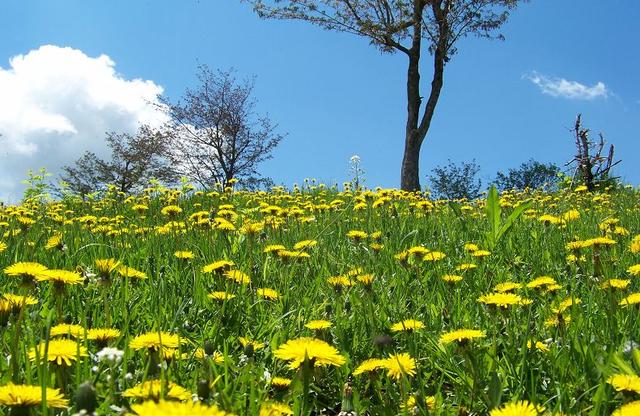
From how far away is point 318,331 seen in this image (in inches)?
60.6

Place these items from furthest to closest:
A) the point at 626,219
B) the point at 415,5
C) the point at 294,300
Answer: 1. the point at 415,5
2. the point at 626,219
3. the point at 294,300

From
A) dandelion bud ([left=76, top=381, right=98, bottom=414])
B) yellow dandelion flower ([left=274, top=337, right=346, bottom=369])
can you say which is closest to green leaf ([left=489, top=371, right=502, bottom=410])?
yellow dandelion flower ([left=274, top=337, right=346, bottom=369])

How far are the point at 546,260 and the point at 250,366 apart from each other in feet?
7.23

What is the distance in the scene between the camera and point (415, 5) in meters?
17.0

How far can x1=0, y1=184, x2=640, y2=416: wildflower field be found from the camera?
3.59ft

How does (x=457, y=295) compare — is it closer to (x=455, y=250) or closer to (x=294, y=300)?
(x=294, y=300)

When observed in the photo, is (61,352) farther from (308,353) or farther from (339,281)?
(339,281)

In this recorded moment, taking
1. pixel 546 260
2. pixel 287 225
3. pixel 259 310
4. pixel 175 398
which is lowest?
pixel 175 398

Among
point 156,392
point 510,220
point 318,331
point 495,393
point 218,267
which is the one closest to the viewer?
point 156,392

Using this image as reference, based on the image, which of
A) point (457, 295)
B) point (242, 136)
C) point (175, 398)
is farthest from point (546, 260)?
point (242, 136)

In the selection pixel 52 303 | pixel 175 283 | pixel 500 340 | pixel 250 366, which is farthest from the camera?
pixel 175 283

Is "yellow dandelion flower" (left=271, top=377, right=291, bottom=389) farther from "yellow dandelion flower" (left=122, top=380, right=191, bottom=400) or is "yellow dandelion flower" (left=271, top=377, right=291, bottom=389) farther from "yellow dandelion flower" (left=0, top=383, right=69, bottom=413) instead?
"yellow dandelion flower" (left=0, top=383, right=69, bottom=413)

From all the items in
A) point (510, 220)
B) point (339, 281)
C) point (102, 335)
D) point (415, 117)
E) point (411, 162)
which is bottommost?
point (102, 335)

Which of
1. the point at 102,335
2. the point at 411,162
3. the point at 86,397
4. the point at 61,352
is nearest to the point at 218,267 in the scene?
the point at 102,335
